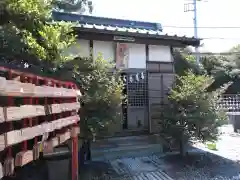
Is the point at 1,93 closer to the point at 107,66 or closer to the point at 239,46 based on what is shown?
the point at 107,66

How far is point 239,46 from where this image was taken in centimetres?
2353

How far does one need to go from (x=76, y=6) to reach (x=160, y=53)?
9.14 metres

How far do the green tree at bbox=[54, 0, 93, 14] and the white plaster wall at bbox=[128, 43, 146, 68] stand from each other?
301 inches

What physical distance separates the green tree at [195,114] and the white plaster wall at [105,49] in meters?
2.67

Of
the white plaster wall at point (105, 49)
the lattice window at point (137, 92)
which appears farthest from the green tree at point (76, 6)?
the lattice window at point (137, 92)

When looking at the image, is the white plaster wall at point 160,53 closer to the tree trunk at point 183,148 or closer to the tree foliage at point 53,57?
the tree foliage at point 53,57

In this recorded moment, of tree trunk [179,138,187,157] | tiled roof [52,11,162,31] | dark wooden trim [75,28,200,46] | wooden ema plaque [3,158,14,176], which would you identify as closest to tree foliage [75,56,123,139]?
dark wooden trim [75,28,200,46]

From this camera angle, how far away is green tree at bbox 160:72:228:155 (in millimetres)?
7555

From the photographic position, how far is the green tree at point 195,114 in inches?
297

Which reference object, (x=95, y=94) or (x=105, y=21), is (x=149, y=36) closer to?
(x=105, y=21)

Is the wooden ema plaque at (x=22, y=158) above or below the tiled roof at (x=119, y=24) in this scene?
below

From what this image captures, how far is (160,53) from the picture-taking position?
9820mm

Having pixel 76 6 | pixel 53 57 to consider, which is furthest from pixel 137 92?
pixel 76 6

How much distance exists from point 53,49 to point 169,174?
4263 millimetres
